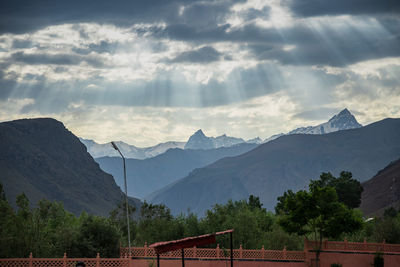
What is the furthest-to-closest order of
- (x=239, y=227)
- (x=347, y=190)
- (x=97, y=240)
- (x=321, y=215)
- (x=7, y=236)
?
(x=347, y=190) < (x=239, y=227) < (x=97, y=240) < (x=321, y=215) < (x=7, y=236)

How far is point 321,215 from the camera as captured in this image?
3641 centimetres

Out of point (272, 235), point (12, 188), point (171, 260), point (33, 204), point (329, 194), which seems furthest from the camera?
point (12, 188)

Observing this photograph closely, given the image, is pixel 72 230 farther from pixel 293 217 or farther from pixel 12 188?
pixel 12 188

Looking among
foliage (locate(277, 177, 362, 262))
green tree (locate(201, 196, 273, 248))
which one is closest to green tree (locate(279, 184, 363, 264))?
foliage (locate(277, 177, 362, 262))

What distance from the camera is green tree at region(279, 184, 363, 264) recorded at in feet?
117

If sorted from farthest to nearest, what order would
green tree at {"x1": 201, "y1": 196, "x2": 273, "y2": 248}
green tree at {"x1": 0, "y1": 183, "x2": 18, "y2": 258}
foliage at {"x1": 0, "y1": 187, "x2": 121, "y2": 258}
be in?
green tree at {"x1": 201, "y1": 196, "x2": 273, "y2": 248} < foliage at {"x1": 0, "y1": 187, "x2": 121, "y2": 258} < green tree at {"x1": 0, "y1": 183, "x2": 18, "y2": 258}

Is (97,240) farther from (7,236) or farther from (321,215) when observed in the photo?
(321,215)

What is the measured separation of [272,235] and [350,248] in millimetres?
8075

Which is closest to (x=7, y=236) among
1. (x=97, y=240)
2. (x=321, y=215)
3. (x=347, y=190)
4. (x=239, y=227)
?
(x=97, y=240)

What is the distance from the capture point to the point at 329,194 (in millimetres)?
36594

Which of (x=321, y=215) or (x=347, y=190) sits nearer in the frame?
(x=321, y=215)

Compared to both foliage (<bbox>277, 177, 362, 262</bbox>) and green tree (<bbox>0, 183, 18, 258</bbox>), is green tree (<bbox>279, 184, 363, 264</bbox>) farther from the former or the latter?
green tree (<bbox>0, 183, 18, 258</bbox>)

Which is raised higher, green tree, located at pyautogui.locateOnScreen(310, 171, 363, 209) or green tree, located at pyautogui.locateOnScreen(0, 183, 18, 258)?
green tree, located at pyautogui.locateOnScreen(310, 171, 363, 209)

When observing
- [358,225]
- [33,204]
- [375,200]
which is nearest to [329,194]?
[358,225]
